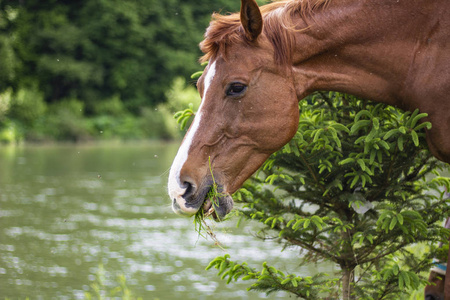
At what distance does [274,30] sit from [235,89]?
389 millimetres

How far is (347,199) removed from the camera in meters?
3.96

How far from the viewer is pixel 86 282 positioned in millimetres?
9875

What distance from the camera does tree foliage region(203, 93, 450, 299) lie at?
379 cm

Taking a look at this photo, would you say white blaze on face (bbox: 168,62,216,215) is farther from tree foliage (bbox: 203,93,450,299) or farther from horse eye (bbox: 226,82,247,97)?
tree foliage (bbox: 203,93,450,299)

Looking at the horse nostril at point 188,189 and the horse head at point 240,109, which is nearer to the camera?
the horse nostril at point 188,189

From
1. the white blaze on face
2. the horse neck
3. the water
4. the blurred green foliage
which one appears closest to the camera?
the white blaze on face

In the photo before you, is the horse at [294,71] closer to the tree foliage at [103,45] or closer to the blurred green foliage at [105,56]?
the blurred green foliage at [105,56]

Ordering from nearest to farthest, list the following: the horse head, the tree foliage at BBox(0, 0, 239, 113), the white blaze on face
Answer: the white blaze on face < the horse head < the tree foliage at BBox(0, 0, 239, 113)

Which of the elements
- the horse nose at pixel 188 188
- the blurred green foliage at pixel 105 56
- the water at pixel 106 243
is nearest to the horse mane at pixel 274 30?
the horse nose at pixel 188 188

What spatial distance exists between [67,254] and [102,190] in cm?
873

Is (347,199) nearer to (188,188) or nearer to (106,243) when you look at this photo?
(188,188)

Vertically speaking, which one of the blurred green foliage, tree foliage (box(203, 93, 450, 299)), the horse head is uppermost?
the horse head

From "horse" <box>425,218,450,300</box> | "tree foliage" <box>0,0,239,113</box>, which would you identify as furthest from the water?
"tree foliage" <box>0,0,239,113</box>

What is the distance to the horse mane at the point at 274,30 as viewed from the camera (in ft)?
10.2
